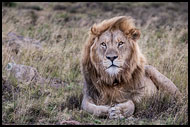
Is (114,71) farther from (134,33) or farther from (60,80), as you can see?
(60,80)

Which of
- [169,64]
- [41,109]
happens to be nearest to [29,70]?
[41,109]

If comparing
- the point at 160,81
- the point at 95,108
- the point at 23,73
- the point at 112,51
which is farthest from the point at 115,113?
the point at 23,73

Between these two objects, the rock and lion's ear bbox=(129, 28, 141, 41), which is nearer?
lion's ear bbox=(129, 28, 141, 41)

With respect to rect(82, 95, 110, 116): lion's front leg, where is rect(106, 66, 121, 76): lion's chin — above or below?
above

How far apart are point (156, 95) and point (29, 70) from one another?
255 centimetres

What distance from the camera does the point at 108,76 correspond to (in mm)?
5391

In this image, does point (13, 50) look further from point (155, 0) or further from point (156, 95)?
point (155, 0)

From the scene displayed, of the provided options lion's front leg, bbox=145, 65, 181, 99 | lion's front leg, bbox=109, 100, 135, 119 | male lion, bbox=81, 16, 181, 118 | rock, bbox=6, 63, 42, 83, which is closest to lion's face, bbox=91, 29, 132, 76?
male lion, bbox=81, 16, 181, 118

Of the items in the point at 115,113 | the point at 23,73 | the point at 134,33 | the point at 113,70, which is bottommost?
the point at 115,113

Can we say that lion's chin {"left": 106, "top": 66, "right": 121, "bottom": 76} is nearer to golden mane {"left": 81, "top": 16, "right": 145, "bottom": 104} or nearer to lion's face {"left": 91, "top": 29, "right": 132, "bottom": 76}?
lion's face {"left": 91, "top": 29, "right": 132, "bottom": 76}

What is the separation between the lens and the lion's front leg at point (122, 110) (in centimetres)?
514

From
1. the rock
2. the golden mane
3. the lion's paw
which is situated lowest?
the lion's paw

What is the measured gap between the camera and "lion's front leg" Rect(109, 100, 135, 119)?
Answer: 16.9 ft

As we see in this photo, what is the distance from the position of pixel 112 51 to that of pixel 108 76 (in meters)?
0.39
